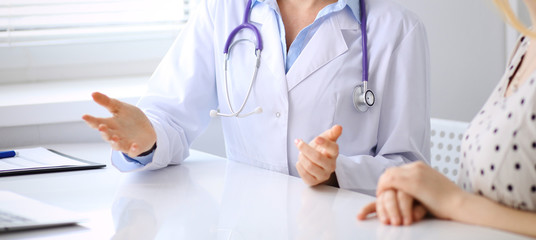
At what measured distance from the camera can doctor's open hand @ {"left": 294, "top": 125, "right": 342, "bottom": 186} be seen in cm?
129

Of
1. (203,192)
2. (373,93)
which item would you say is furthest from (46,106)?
(373,93)

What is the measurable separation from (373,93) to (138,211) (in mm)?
604

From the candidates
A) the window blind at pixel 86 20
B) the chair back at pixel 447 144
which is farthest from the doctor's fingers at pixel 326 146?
the window blind at pixel 86 20

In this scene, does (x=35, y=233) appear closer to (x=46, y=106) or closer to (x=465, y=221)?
(x=465, y=221)

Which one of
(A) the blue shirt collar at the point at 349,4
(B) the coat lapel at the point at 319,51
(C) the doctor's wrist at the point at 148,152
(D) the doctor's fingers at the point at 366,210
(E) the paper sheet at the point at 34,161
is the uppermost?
(A) the blue shirt collar at the point at 349,4

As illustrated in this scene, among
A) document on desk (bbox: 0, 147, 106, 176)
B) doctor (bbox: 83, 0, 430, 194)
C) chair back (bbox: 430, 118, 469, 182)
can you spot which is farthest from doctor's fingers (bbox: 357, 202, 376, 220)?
chair back (bbox: 430, 118, 469, 182)

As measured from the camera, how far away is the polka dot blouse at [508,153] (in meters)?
1.02

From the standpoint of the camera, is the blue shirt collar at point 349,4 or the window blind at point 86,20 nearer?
the blue shirt collar at point 349,4

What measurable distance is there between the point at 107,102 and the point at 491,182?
0.71m

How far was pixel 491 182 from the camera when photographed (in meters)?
1.07

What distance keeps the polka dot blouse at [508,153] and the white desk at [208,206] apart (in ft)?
0.22

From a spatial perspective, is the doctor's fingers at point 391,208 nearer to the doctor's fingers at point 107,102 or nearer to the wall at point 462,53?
the doctor's fingers at point 107,102

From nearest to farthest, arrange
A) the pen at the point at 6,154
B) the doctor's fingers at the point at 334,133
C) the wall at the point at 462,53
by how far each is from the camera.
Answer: the doctor's fingers at the point at 334,133, the pen at the point at 6,154, the wall at the point at 462,53

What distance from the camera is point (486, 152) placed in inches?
42.5
